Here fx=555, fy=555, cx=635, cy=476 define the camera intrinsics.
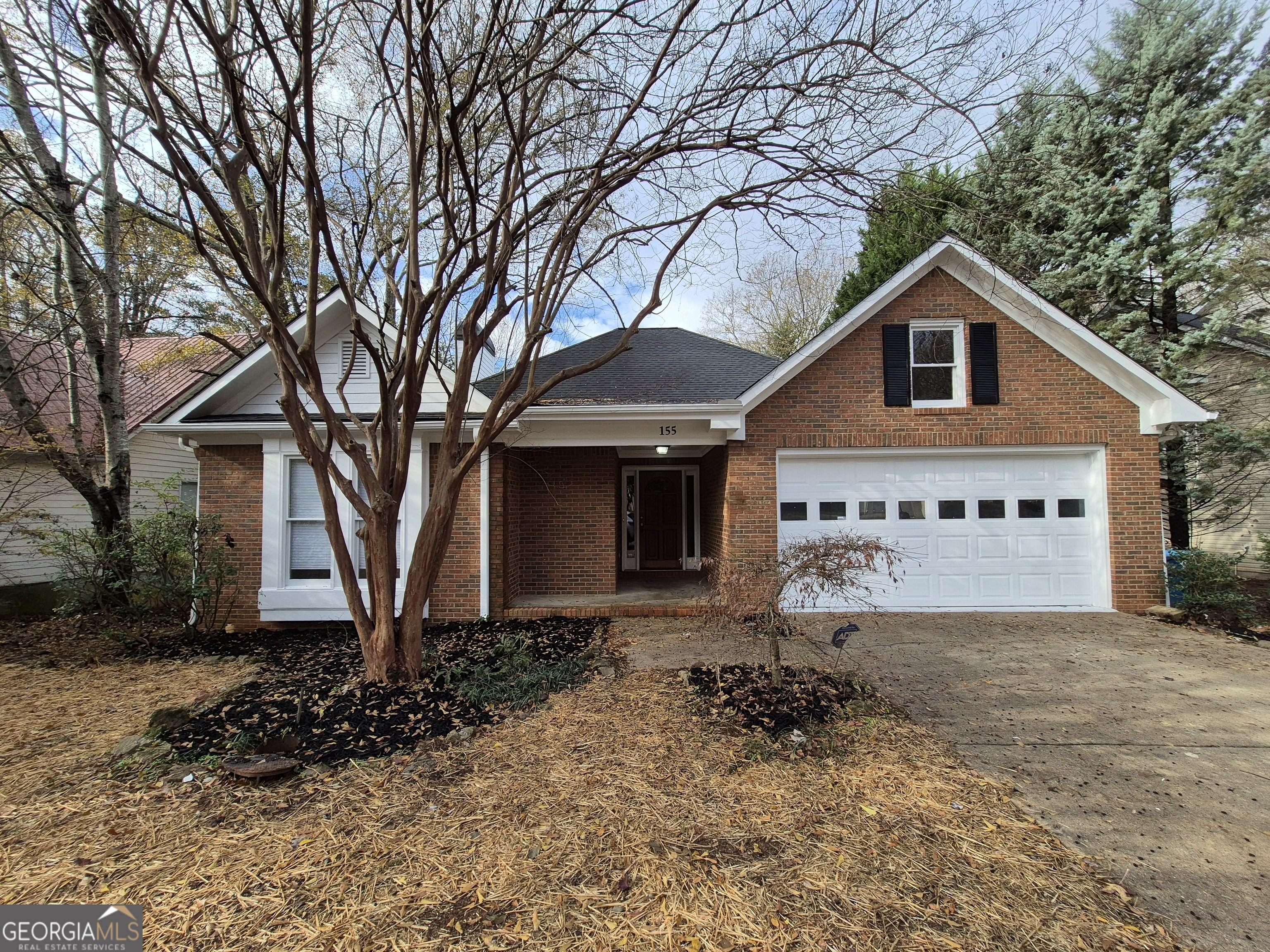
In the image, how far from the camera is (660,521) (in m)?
12.2

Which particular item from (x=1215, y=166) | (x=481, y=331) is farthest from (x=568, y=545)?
(x=1215, y=166)

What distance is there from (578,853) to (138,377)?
56.9 feet

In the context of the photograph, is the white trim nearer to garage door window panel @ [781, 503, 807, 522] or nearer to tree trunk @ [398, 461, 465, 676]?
garage door window panel @ [781, 503, 807, 522]

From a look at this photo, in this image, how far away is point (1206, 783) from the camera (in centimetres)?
337

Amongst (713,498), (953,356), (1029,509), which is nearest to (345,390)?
(713,498)

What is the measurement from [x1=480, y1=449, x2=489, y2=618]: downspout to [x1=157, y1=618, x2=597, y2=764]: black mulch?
37.1 inches

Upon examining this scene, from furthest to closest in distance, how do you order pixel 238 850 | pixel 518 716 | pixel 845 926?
pixel 518 716, pixel 238 850, pixel 845 926

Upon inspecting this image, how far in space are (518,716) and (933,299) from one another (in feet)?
26.3

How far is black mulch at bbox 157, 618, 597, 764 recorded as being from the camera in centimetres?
388

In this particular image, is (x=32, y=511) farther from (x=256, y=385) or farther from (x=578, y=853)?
(x=578, y=853)

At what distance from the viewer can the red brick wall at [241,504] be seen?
777 centimetres

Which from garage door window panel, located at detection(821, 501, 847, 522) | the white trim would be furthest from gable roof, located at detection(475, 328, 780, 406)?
the white trim

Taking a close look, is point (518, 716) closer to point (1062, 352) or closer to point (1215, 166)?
point (1062, 352)

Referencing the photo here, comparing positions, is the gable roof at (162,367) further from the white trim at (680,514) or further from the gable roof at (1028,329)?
the gable roof at (1028,329)
